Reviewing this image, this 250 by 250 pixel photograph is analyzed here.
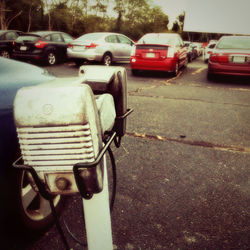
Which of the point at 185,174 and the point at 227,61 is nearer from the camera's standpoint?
the point at 185,174

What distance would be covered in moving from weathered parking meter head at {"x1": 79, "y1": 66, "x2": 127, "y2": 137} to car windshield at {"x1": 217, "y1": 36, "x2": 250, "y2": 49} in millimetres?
7573

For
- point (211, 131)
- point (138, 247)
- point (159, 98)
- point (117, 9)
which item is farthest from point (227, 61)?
point (117, 9)

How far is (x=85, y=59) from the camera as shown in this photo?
10.5 meters

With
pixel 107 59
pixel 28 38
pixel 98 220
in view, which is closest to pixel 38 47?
pixel 28 38

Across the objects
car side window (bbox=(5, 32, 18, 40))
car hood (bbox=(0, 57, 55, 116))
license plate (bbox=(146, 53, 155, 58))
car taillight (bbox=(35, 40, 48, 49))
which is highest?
car side window (bbox=(5, 32, 18, 40))

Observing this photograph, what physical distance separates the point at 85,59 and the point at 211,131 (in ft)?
24.4

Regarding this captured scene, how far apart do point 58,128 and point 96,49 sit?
9.81 meters

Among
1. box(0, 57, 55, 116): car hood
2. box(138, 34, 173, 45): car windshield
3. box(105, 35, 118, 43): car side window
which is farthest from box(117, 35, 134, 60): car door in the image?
box(0, 57, 55, 116): car hood

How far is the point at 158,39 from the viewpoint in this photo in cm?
937

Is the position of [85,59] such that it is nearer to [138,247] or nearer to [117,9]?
[138,247]

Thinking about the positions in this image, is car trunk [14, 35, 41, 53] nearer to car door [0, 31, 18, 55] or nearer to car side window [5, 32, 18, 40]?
car door [0, 31, 18, 55]

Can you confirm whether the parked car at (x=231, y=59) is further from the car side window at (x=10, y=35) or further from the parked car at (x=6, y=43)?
the car side window at (x=10, y=35)

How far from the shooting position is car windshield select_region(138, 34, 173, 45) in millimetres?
8961

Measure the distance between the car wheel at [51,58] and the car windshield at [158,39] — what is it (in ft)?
13.5
